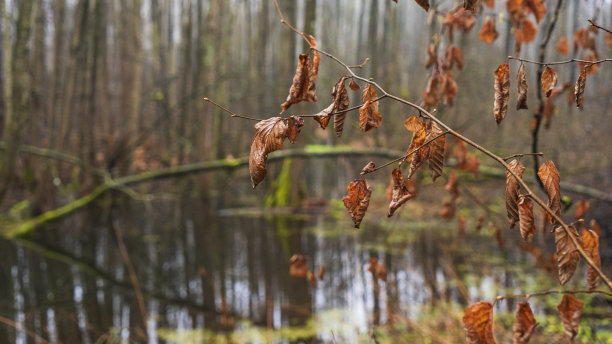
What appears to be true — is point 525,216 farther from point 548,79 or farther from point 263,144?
point 263,144

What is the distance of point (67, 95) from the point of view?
26.9 ft

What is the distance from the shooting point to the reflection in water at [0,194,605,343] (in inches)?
155

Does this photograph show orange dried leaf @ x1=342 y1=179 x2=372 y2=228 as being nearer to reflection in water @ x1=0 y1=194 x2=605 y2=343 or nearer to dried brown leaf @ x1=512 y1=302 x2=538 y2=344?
dried brown leaf @ x1=512 y1=302 x2=538 y2=344

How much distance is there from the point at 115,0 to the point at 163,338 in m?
19.1

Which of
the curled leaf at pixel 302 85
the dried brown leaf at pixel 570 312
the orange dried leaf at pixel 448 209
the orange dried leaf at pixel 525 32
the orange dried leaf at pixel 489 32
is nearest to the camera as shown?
the curled leaf at pixel 302 85

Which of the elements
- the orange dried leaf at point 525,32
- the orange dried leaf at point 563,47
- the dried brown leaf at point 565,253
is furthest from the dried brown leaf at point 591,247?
the orange dried leaf at point 563,47

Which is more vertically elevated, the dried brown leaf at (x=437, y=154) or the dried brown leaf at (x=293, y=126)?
the dried brown leaf at (x=293, y=126)

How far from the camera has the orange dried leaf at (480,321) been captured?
48.1 inches

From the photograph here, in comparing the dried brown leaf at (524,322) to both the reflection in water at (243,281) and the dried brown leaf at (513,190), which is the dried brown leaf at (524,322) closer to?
the dried brown leaf at (513,190)

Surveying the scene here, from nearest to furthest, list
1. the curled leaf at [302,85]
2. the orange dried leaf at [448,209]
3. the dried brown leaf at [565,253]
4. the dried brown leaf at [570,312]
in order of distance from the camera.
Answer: the dried brown leaf at [565,253] → the curled leaf at [302,85] → the dried brown leaf at [570,312] → the orange dried leaf at [448,209]

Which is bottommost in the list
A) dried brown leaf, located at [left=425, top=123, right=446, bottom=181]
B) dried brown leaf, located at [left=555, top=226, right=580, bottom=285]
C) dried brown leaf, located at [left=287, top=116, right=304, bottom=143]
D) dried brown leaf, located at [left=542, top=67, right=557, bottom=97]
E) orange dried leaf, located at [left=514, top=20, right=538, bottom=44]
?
dried brown leaf, located at [left=555, top=226, right=580, bottom=285]

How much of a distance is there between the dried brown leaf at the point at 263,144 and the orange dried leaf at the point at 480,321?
60 cm

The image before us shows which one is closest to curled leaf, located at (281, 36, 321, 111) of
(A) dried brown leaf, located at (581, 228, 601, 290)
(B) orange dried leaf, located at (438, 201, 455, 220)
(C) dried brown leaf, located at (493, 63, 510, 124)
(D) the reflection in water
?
(C) dried brown leaf, located at (493, 63, 510, 124)

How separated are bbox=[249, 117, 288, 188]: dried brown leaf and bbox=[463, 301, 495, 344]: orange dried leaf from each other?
598 millimetres
